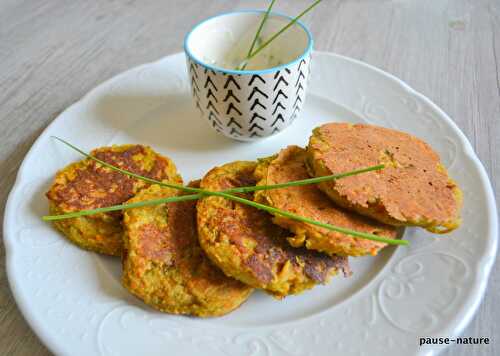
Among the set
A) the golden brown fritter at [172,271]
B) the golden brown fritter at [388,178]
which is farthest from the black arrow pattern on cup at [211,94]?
the golden brown fritter at [172,271]

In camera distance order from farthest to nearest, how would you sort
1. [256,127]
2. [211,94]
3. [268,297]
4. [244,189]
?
[256,127] → [211,94] → [268,297] → [244,189]

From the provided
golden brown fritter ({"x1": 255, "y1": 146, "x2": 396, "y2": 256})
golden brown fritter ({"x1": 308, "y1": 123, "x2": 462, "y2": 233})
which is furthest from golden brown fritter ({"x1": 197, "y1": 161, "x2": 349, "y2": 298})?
golden brown fritter ({"x1": 308, "y1": 123, "x2": 462, "y2": 233})

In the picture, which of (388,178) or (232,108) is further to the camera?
(232,108)

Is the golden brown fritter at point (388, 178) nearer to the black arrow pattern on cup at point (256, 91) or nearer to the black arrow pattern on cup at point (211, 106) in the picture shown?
the black arrow pattern on cup at point (256, 91)

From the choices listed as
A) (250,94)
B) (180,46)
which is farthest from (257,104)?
(180,46)

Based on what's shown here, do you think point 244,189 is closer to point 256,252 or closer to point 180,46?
point 256,252

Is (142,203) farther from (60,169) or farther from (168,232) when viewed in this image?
(60,169)

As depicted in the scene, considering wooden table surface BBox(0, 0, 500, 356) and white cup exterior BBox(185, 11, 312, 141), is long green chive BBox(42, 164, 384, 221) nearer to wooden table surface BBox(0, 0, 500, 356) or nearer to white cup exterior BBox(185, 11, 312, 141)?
white cup exterior BBox(185, 11, 312, 141)
